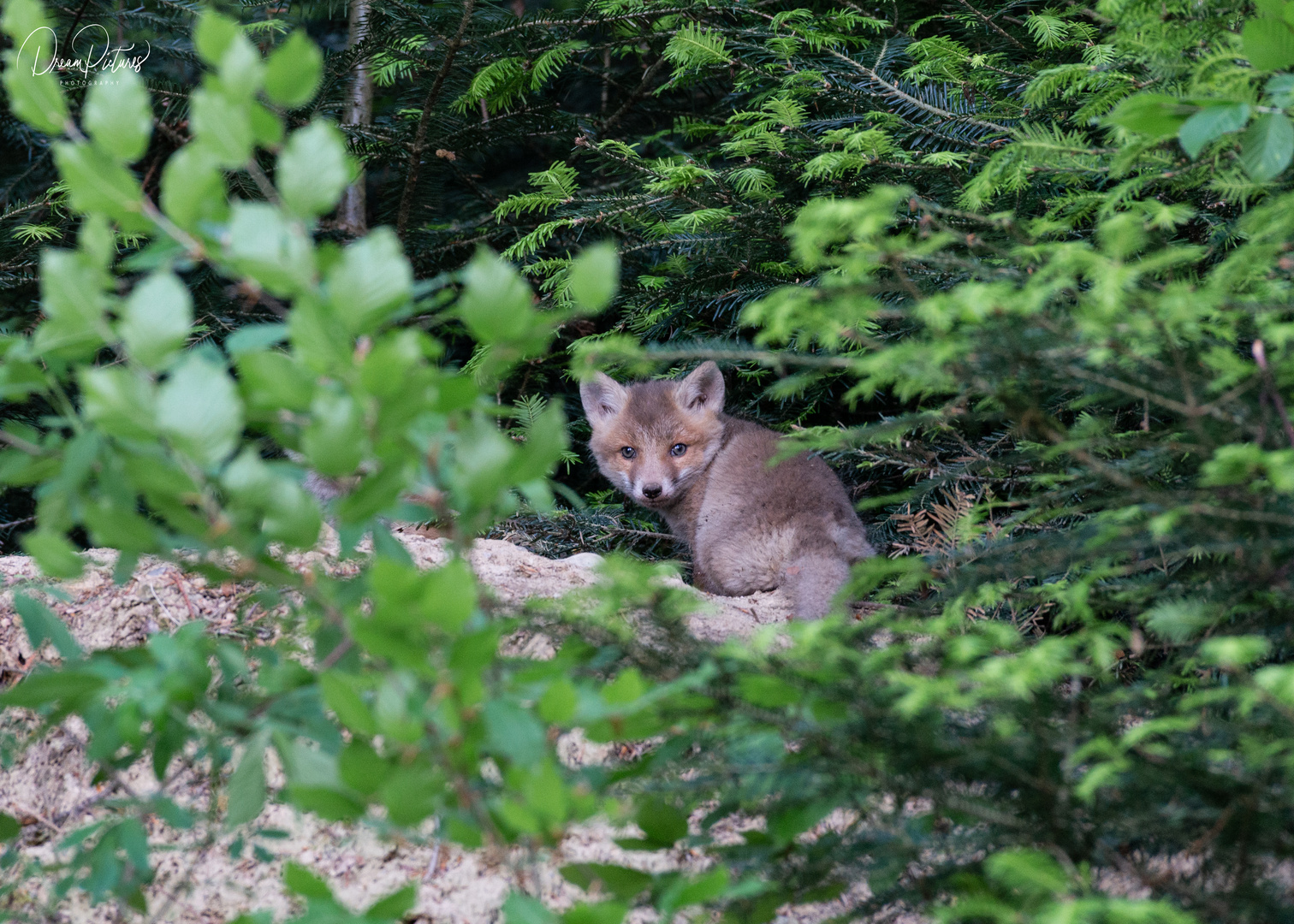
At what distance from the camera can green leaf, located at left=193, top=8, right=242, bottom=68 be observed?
120cm

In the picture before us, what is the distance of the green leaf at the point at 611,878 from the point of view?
1315mm

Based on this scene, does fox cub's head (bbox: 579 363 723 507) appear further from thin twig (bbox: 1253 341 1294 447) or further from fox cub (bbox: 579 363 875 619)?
thin twig (bbox: 1253 341 1294 447)

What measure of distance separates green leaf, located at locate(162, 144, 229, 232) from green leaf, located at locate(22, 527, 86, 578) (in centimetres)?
46

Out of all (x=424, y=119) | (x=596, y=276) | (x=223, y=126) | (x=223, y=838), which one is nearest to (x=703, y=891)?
(x=596, y=276)

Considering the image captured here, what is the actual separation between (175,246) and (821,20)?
11.5 ft

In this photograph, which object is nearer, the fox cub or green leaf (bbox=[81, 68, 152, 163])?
green leaf (bbox=[81, 68, 152, 163])

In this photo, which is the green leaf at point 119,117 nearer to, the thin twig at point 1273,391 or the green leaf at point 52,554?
the green leaf at point 52,554

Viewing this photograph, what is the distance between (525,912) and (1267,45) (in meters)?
1.81

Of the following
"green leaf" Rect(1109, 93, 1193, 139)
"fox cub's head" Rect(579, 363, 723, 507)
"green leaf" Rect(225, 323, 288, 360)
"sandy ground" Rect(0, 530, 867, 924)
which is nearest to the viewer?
"green leaf" Rect(225, 323, 288, 360)

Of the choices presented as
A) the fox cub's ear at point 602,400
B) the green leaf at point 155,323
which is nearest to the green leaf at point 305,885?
the green leaf at point 155,323

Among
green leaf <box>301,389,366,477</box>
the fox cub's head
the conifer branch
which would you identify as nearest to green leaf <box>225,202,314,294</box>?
green leaf <box>301,389,366,477</box>

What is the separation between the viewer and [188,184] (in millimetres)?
1167

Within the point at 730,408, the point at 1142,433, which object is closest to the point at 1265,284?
the point at 1142,433

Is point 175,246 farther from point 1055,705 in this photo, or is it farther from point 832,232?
point 1055,705
